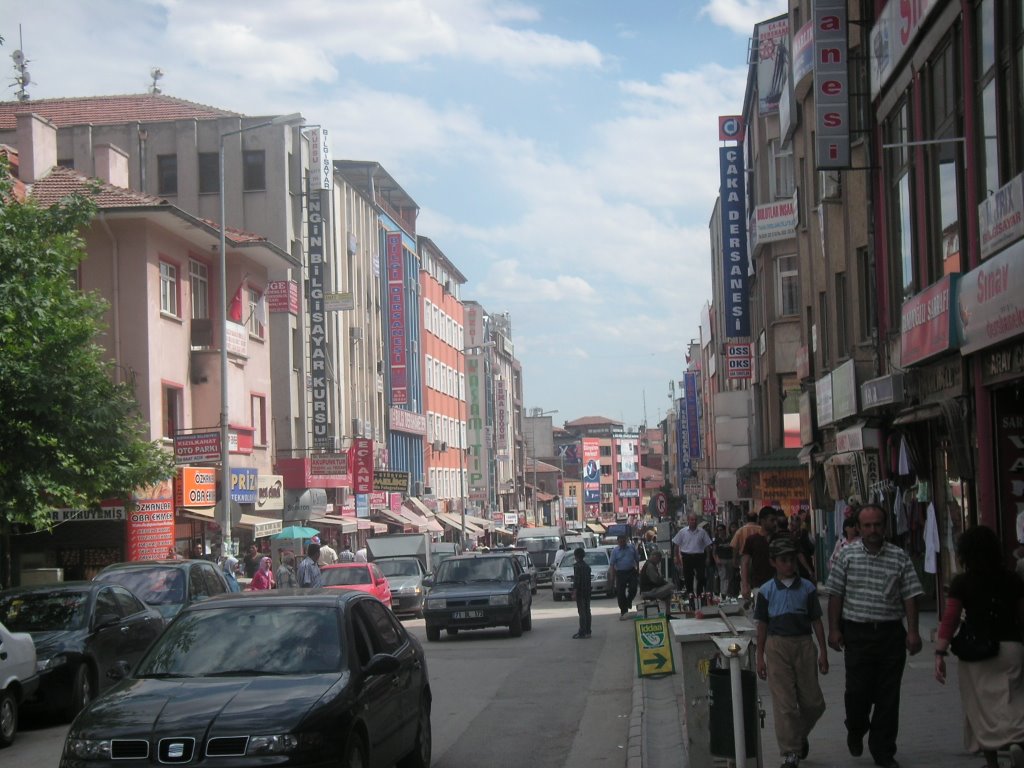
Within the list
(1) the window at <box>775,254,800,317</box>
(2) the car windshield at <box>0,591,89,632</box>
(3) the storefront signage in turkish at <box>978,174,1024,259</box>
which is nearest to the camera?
(3) the storefront signage in turkish at <box>978,174,1024,259</box>

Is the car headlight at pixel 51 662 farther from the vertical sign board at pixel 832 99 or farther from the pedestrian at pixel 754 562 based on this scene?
the vertical sign board at pixel 832 99

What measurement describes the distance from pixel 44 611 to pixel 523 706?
5.59 metres

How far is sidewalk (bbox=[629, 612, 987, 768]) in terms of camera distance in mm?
9688

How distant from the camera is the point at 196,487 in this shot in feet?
112

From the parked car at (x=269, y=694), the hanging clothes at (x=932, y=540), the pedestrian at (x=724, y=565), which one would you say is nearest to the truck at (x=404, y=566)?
the pedestrian at (x=724, y=565)

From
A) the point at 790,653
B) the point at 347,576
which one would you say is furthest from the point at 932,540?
the point at 347,576

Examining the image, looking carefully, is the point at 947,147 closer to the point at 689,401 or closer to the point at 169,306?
the point at 169,306

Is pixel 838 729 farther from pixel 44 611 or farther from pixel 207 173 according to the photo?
pixel 207 173

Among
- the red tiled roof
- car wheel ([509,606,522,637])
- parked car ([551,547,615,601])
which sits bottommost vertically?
parked car ([551,547,615,601])

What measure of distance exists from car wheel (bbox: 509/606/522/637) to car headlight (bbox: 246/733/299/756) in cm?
1760

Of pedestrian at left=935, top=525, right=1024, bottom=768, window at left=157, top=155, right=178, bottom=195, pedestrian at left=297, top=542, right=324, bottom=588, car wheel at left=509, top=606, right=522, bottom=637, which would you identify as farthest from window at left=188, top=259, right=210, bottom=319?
pedestrian at left=935, top=525, right=1024, bottom=768

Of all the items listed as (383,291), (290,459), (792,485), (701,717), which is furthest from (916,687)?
(383,291)

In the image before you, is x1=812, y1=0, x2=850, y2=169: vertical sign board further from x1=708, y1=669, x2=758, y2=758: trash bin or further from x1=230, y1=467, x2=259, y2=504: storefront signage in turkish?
x1=230, y1=467, x2=259, y2=504: storefront signage in turkish

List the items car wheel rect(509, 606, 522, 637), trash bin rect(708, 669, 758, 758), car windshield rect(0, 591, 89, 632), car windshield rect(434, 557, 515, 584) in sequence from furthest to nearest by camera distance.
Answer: car windshield rect(434, 557, 515, 584) → car wheel rect(509, 606, 522, 637) → car windshield rect(0, 591, 89, 632) → trash bin rect(708, 669, 758, 758)
